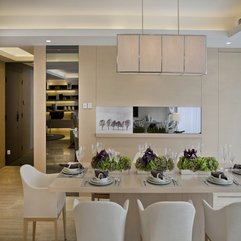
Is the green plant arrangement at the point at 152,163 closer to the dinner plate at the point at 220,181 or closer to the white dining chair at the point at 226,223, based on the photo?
the dinner plate at the point at 220,181

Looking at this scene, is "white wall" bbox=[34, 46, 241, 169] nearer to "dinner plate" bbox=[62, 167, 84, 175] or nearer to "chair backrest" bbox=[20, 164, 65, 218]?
"dinner plate" bbox=[62, 167, 84, 175]

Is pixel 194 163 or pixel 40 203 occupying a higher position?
pixel 194 163

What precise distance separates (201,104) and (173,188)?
306cm

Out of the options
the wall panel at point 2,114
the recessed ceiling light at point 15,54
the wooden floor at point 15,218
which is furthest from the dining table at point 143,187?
the wall panel at point 2,114

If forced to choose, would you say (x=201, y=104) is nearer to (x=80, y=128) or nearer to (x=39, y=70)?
(x=80, y=128)

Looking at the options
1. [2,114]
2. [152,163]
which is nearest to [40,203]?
[152,163]

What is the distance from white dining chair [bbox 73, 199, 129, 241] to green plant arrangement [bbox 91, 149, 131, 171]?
79 cm

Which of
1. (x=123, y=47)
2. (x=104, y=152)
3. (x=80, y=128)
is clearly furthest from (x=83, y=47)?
(x=104, y=152)

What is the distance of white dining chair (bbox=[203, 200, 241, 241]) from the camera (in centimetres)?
237

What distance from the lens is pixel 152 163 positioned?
316cm

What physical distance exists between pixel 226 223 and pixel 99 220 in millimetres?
1013

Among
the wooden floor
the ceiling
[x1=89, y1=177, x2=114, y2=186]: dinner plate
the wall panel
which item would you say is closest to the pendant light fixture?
[x1=89, y1=177, x2=114, y2=186]: dinner plate

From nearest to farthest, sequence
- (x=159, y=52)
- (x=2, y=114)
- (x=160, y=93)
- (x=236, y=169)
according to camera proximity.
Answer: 1. (x=159, y=52)
2. (x=236, y=169)
3. (x=160, y=93)
4. (x=2, y=114)

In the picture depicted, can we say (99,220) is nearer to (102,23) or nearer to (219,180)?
(219,180)
